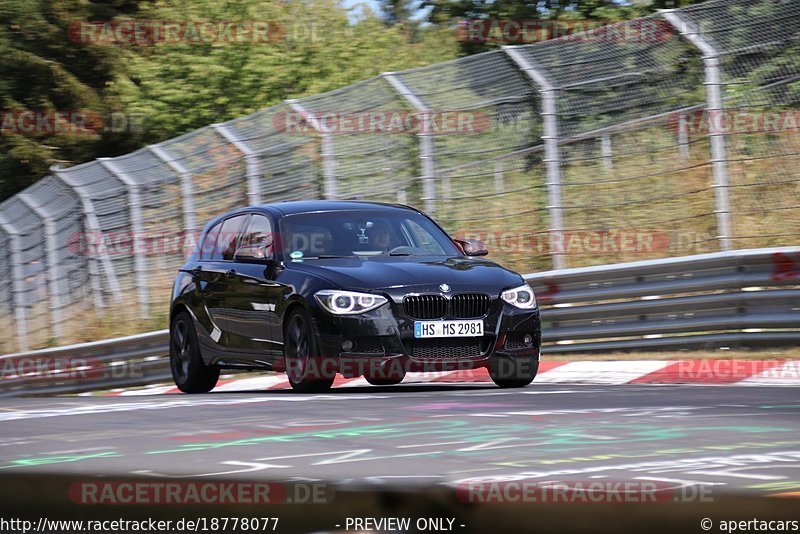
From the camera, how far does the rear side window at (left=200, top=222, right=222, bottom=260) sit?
12331mm

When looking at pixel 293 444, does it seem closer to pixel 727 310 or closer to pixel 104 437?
pixel 104 437

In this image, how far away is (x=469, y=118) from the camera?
14.7 metres

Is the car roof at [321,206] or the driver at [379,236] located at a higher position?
the car roof at [321,206]

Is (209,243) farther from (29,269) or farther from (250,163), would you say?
(29,269)

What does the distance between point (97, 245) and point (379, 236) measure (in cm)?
1087

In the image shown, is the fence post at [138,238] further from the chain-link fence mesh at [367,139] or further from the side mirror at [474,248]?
the side mirror at [474,248]

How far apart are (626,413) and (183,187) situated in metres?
12.6

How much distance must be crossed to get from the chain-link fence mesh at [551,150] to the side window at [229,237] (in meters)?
3.12

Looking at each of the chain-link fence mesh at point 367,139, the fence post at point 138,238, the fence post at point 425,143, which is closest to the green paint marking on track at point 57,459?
the fence post at point 425,143

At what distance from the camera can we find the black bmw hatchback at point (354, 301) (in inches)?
388

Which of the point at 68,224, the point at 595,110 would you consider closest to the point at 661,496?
the point at 595,110

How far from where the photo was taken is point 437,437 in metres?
6.10

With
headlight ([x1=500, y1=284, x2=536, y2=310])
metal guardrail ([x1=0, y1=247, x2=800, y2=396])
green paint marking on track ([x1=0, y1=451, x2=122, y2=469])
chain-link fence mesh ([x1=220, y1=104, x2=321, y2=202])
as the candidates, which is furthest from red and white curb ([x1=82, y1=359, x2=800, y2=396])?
green paint marking on track ([x1=0, y1=451, x2=122, y2=469])

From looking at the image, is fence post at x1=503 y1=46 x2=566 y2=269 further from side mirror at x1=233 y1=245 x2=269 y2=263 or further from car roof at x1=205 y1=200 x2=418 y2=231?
side mirror at x1=233 y1=245 x2=269 y2=263
